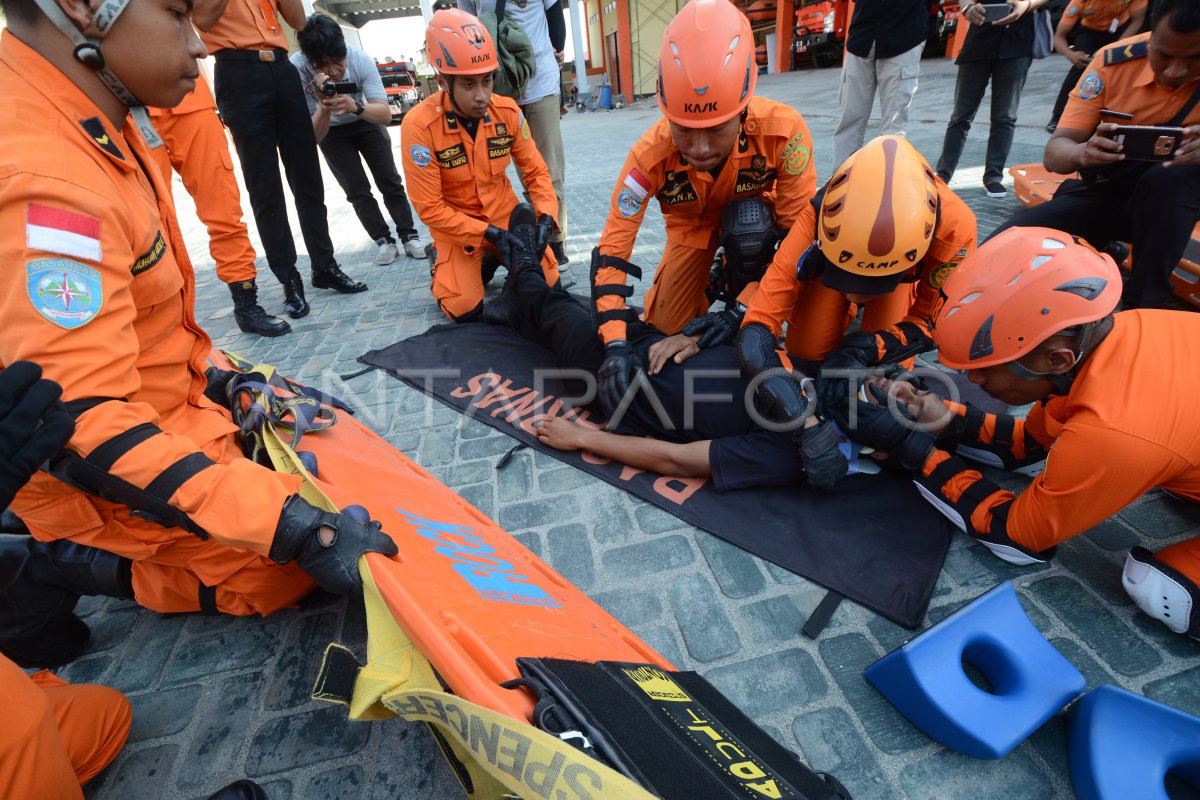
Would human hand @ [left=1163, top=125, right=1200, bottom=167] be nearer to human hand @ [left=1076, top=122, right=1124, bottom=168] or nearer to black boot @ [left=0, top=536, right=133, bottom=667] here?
human hand @ [left=1076, top=122, right=1124, bottom=168]

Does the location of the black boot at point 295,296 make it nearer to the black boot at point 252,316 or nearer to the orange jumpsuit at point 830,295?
the black boot at point 252,316

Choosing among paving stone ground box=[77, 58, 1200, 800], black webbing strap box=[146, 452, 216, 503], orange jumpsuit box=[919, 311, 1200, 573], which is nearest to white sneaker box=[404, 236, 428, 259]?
paving stone ground box=[77, 58, 1200, 800]

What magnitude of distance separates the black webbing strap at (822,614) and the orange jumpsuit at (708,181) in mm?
1445

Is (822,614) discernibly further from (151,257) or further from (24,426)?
(151,257)

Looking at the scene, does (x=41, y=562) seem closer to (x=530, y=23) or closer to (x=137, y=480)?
(x=137, y=480)

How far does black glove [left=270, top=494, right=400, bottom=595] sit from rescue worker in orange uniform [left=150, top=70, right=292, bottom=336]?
8.52 feet

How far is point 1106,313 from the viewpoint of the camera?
143 centimetres

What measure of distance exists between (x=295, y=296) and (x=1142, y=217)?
5162 mm

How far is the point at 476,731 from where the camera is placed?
80 centimetres

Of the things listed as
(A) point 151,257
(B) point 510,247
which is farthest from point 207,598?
(B) point 510,247

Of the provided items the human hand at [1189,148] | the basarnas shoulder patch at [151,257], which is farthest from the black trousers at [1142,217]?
the basarnas shoulder patch at [151,257]

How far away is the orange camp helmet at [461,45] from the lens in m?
3.33

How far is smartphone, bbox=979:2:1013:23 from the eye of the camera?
158 inches

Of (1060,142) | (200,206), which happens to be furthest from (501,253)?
(1060,142)
